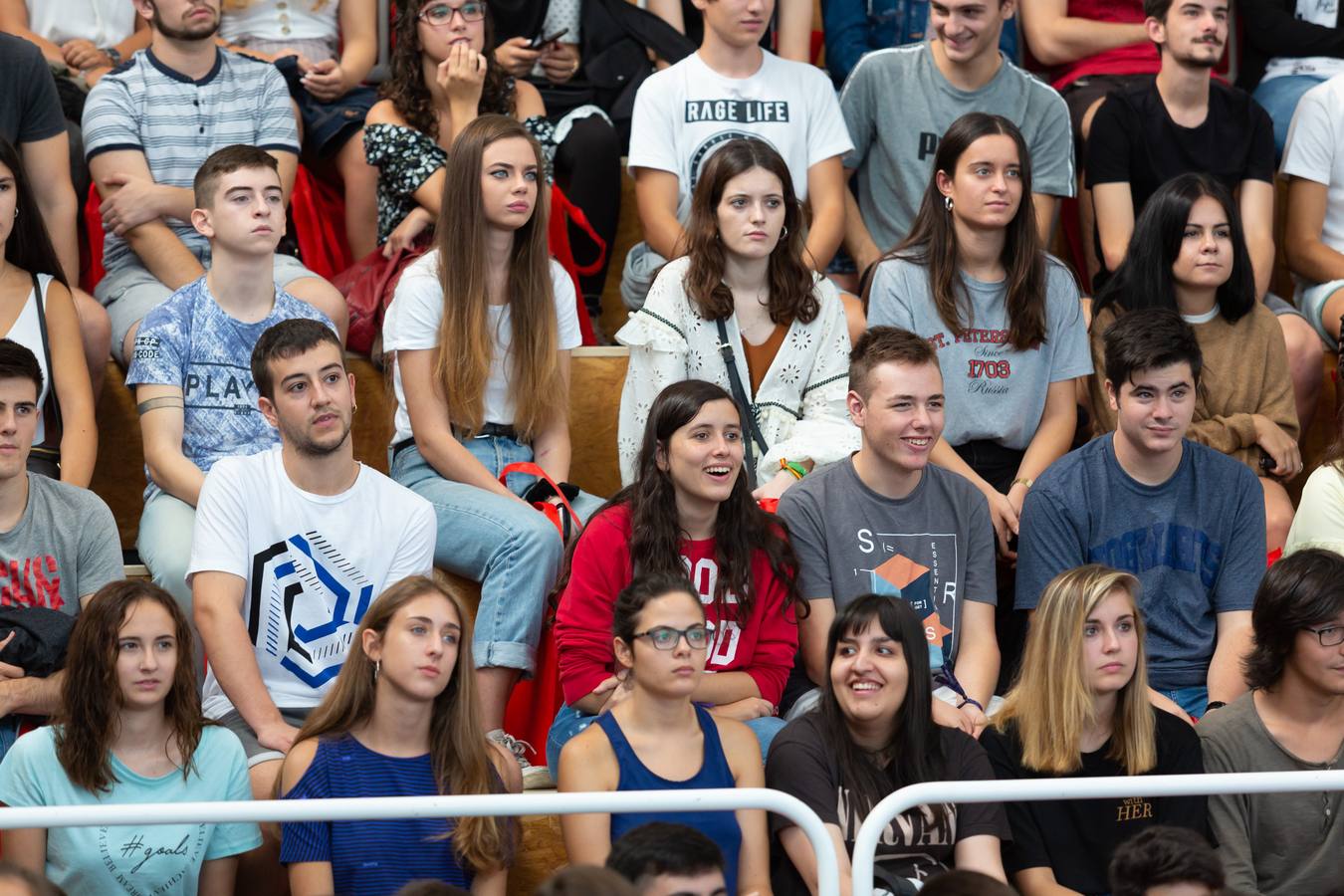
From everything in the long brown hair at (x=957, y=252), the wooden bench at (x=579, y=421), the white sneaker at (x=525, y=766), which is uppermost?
the long brown hair at (x=957, y=252)

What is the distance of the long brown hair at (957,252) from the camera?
4.36 metres

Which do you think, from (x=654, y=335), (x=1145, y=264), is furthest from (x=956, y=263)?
(x=654, y=335)

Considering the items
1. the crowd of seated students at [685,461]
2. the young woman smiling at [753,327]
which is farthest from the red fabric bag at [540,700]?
the young woman smiling at [753,327]

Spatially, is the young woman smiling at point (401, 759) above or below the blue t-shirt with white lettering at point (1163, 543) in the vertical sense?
below

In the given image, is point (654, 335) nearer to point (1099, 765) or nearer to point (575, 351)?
point (575, 351)

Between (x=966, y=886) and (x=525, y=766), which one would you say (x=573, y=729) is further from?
(x=966, y=886)

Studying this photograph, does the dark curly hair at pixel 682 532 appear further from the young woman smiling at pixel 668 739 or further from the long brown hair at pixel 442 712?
the long brown hair at pixel 442 712

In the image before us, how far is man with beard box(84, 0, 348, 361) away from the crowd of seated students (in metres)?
0.01

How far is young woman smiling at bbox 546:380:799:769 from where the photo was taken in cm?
355

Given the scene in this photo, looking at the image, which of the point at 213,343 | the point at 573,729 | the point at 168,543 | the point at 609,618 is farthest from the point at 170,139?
the point at 573,729

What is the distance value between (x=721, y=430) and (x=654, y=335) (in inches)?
25.9

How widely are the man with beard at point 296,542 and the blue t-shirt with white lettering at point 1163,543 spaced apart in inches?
50.7

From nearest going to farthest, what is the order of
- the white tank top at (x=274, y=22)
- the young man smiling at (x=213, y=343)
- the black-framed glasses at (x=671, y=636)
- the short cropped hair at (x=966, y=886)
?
1. the short cropped hair at (x=966, y=886)
2. the black-framed glasses at (x=671, y=636)
3. the young man smiling at (x=213, y=343)
4. the white tank top at (x=274, y=22)

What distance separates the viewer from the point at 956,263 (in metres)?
4.42
